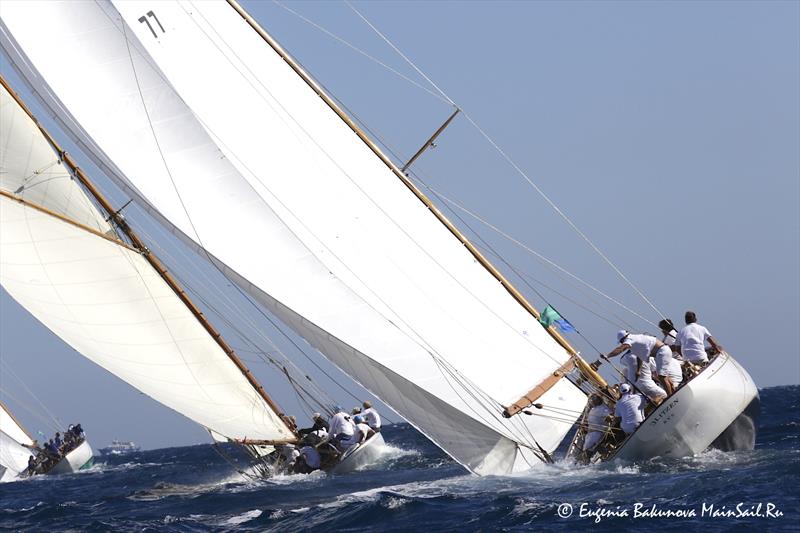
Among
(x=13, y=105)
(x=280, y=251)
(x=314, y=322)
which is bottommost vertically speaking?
(x=314, y=322)

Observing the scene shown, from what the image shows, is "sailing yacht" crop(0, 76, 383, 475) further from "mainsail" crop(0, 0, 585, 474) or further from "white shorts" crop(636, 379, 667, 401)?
"white shorts" crop(636, 379, 667, 401)

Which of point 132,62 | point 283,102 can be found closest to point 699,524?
point 283,102

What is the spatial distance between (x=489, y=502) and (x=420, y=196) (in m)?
6.62

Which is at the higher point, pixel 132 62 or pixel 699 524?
pixel 132 62

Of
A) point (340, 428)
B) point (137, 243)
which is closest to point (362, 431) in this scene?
point (340, 428)

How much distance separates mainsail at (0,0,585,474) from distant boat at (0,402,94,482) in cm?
3099

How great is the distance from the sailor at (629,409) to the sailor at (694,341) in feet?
4.71

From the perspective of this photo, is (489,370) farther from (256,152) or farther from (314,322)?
(256,152)

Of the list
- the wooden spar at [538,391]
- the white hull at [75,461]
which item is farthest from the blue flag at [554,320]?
the white hull at [75,461]

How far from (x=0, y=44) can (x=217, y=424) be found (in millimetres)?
10236

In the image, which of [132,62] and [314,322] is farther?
[132,62]

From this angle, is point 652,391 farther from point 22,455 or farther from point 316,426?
point 22,455

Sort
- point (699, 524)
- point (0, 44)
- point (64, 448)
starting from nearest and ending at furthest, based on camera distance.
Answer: point (699, 524), point (0, 44), point (64, 448)

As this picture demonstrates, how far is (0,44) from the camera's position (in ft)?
78.5
